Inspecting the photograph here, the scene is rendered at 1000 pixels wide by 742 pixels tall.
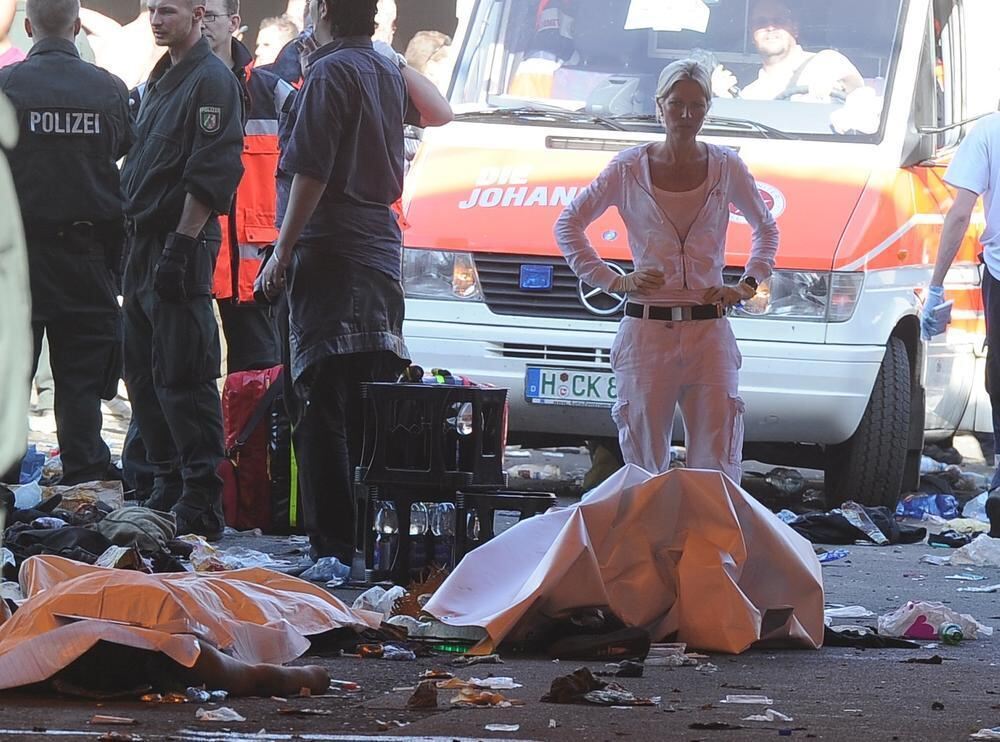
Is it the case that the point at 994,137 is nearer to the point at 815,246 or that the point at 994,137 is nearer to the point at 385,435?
the point at 815,246

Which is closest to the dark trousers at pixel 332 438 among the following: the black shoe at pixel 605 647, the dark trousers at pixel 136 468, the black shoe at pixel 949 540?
the black shoe at pixel 605 647

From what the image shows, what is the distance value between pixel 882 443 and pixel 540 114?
2.26m

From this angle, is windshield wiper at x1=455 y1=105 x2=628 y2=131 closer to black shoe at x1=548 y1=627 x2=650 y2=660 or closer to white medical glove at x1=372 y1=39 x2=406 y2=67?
white medical glove at x1=372 y1=39 x2=406 y2=67

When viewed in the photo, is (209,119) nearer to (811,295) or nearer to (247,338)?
(247,338)

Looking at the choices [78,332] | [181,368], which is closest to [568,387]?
[181,368]

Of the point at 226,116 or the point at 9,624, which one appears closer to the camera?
the point at 9,624

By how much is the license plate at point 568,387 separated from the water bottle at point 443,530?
8.49 feet

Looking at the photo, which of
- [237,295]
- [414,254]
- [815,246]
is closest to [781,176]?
[815,246]

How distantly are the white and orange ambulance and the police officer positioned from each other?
5.58 feet

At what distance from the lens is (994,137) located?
948cm

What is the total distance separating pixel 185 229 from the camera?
772 centimetres

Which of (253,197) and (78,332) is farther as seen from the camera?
(253,197)

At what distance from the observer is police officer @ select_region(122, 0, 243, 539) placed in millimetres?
7742

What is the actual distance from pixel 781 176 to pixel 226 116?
276cm
